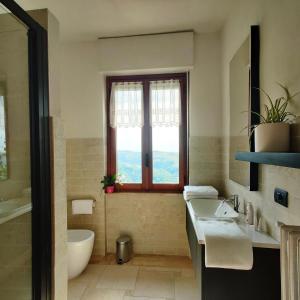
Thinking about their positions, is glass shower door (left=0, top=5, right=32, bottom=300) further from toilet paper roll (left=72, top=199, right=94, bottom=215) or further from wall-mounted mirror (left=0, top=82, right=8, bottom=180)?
toilet paper roll (left=72, top=199, right=94, bottom=215)

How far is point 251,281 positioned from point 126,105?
2260mm

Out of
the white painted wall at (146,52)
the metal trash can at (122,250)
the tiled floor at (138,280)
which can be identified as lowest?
the tiled floor at (138,280)

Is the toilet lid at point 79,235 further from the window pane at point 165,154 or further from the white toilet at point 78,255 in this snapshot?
the window pane at point 165,154

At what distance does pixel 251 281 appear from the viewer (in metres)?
1.29

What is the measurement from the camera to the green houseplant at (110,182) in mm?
2793

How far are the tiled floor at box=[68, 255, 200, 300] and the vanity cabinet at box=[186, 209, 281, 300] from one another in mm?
751

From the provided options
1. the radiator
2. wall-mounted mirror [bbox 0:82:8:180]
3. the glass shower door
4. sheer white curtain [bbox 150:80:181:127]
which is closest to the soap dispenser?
the radiator

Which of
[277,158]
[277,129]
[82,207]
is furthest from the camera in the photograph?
[82,207]

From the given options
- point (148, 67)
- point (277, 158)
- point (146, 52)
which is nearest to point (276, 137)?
point (277, 158)

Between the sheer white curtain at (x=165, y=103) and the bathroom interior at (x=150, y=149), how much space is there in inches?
0.7

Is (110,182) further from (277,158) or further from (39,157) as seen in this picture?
(277,158)

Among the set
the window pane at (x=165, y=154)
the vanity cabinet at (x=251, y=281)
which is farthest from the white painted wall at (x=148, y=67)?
the vanity cabinet at (x=251, y=281)

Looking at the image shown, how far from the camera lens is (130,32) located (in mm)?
2643

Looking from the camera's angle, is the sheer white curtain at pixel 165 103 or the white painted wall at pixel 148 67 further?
the sheer white curtain at pixel 165 103
